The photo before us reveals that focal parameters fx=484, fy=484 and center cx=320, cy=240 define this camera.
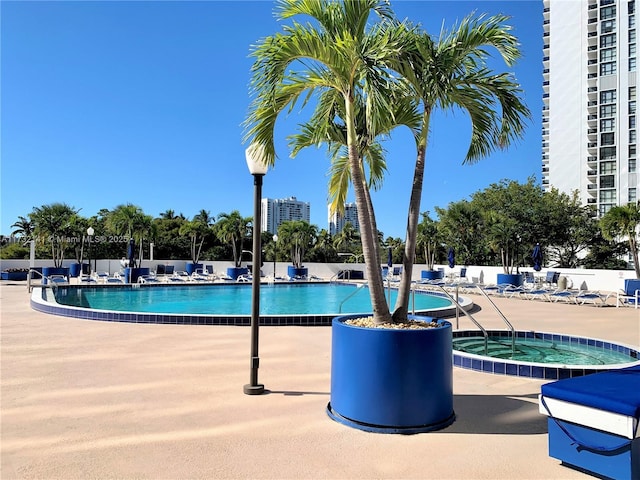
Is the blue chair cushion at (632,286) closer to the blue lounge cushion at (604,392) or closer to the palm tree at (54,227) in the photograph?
the blue lounge cushion at (604,392)

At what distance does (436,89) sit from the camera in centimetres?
425

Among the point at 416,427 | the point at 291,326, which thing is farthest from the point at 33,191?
the point at 416,427

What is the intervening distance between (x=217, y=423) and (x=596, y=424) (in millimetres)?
2746

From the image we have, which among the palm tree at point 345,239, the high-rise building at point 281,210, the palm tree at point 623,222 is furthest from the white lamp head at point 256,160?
the high-rise building at point 281,210

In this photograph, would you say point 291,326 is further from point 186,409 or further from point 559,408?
point 559,408

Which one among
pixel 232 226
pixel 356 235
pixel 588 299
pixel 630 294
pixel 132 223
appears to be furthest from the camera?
pixel 356 235

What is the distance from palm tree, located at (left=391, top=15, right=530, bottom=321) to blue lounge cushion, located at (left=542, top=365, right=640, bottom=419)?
1.48 m

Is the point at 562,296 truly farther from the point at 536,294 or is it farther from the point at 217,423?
the point at 217,423

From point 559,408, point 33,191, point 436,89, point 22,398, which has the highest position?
point 33,191

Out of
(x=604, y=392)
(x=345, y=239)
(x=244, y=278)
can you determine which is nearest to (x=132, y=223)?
(x=244, y=278)

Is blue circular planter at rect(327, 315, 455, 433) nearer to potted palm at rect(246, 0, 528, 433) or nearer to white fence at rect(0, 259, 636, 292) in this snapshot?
potted palm at rect(246, 0, 528, 433)

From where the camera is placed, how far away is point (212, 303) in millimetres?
15633

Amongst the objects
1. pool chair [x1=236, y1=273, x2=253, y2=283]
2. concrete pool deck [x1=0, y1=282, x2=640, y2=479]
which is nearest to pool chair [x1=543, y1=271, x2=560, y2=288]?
pool chair [x1=236, y1=273, x2=253, y2=283]

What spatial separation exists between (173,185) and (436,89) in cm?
4795
